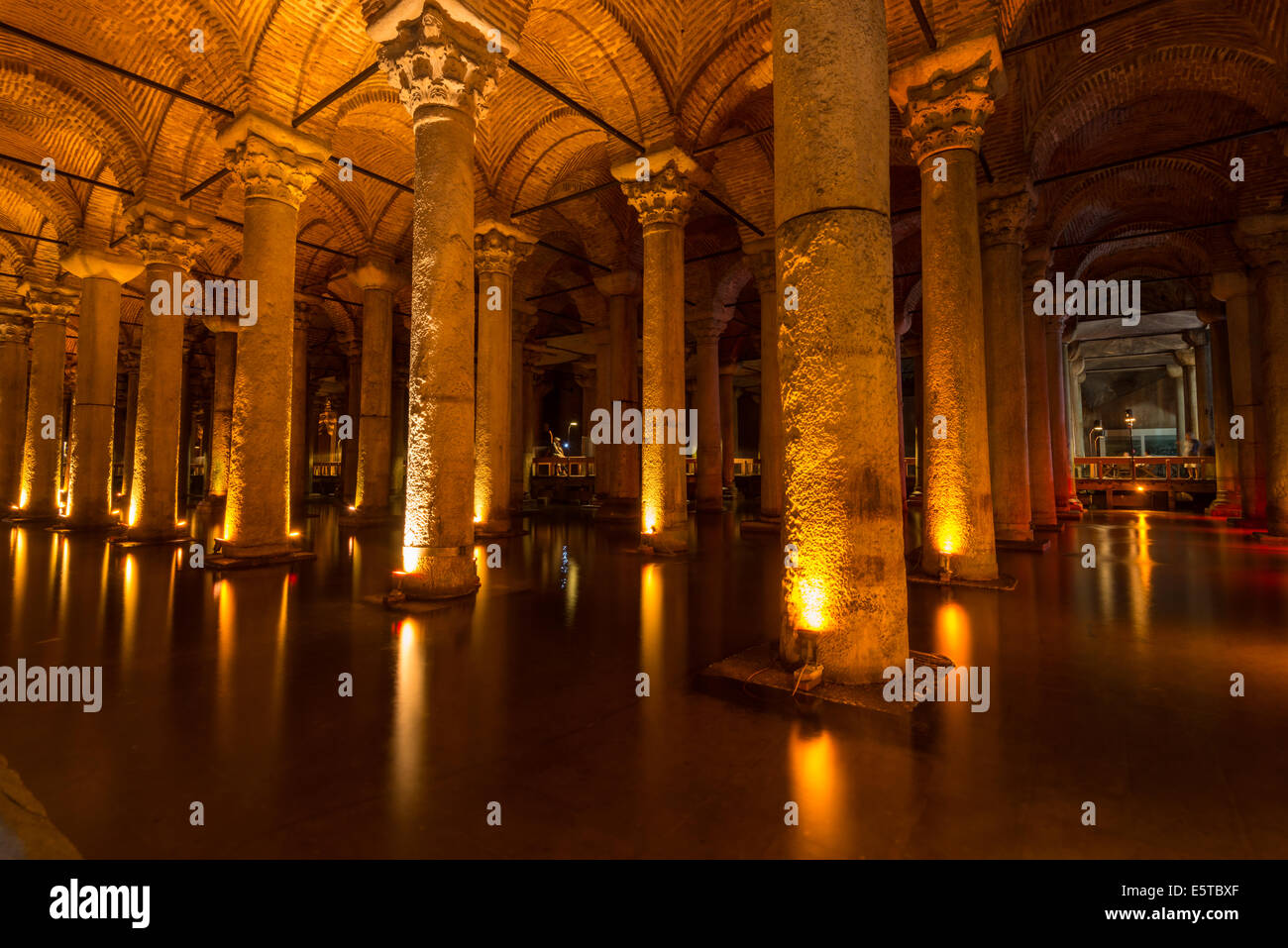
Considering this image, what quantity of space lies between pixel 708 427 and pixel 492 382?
27.4 feet

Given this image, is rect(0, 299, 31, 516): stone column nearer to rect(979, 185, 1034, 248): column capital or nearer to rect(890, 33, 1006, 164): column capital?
rect(890, 33, 1006, 164): column capital

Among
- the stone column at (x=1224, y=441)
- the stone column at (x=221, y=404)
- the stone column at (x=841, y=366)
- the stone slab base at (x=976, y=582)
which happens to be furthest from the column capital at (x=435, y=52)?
the stone column at (x=1224, y=441)

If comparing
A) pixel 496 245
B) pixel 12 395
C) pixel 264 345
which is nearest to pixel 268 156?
pixel 264 345

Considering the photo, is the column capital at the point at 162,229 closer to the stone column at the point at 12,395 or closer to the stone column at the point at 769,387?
the stone column at the point at 12,395

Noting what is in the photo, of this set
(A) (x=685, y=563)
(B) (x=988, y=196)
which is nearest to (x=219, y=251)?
(A) (x=685, y=563)

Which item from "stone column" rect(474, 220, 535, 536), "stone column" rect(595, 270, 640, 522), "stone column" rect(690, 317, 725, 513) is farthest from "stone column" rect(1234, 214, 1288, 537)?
"stone column" rect(474, 220, 535, 536)

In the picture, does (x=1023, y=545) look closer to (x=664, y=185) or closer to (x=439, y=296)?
(x=664, y=185)

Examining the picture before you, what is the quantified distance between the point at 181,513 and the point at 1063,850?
22515 millimetres

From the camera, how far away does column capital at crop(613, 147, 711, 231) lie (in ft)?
33.1

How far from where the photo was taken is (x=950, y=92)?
7.03m

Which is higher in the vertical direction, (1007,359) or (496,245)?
(496,245)

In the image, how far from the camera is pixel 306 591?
6863mm

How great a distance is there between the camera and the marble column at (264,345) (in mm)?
8273

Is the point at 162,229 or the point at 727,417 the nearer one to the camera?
the point at 162,229
